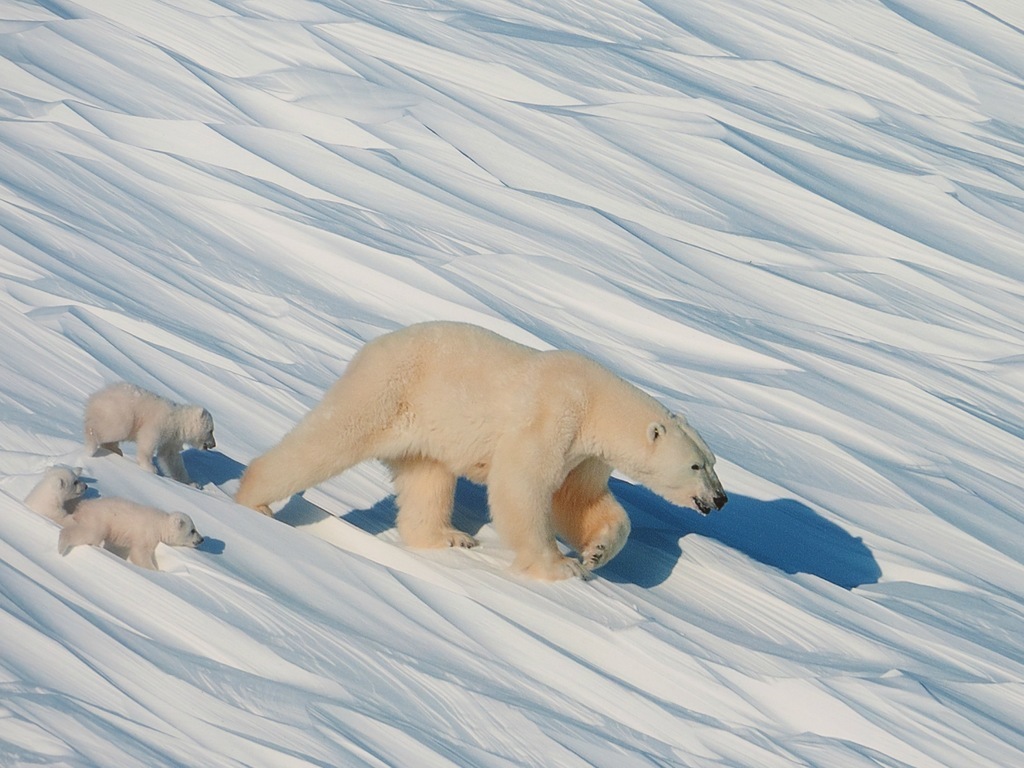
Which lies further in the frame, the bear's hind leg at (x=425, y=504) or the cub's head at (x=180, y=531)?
the bear's hind leg at (x=425, y=504)

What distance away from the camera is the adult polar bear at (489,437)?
20.0 ft

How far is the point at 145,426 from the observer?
6215 millimetres

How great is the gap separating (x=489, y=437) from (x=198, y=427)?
4.62 ft

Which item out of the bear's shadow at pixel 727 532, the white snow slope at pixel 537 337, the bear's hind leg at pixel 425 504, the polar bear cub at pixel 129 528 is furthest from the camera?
the bear's shadow at pixel 727 532

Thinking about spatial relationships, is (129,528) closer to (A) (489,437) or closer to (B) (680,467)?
(A) (489,437)

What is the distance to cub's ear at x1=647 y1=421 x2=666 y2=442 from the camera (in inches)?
248

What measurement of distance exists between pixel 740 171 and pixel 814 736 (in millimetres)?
8568

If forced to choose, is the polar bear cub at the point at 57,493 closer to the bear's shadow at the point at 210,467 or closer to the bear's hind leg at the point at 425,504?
the bear's shadow at the point at 210,467

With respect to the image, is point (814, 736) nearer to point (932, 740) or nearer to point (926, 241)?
point (932, 740)

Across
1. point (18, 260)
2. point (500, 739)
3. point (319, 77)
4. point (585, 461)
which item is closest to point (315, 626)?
point (500, 739)

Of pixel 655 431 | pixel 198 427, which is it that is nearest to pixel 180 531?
pixel 198 427

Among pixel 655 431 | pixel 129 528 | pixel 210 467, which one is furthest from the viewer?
pixel 210 467

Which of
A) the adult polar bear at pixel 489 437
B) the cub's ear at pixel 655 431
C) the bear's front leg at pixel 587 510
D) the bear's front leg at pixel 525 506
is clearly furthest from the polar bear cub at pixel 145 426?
the cub's ear at pixel 655 431

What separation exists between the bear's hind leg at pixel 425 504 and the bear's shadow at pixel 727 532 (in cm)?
29
